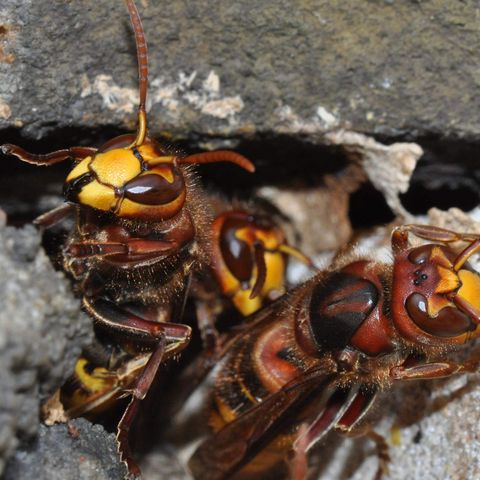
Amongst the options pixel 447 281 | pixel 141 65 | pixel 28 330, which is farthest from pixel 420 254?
pixel 28 330

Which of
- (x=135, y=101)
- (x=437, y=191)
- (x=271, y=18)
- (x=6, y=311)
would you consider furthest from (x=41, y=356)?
(x=437, y=191)

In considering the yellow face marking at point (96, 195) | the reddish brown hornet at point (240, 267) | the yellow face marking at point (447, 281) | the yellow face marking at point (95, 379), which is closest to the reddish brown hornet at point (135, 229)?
the yellow face marking at point (96, 195)

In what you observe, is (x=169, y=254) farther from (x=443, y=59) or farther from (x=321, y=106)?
(x=443, y=59)

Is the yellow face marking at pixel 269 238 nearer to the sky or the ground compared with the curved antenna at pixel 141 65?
nearer to the ground

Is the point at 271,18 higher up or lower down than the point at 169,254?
higher up

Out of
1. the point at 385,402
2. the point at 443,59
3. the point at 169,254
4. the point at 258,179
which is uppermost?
the point at 443,59

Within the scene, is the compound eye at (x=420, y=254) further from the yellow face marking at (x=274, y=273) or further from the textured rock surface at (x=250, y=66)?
the yellow face marking at (x=274, y=273)

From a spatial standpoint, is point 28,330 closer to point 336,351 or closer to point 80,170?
point 80,170
